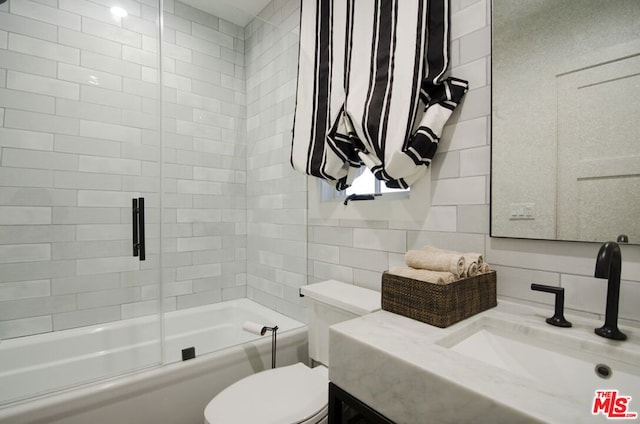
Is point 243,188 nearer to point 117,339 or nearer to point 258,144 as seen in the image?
point 258,144

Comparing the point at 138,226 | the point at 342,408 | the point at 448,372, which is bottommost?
the point at 342,408

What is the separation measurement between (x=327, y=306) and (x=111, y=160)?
5.66ft

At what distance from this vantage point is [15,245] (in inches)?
70.5

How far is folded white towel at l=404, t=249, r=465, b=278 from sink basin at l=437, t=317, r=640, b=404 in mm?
177

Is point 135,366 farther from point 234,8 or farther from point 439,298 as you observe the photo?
point 234,8

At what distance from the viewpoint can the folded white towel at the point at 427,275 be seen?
950 millimetres

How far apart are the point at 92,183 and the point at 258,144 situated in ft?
3.76

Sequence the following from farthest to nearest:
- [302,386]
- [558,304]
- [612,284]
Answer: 1. [302,386]
2. [558,304]
3. [612,284]

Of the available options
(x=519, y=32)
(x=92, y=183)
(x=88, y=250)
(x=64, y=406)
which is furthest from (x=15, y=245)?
(x=519, y=32)

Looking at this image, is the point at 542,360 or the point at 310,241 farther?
the point at 310,241

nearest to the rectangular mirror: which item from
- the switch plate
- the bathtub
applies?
the switch plate

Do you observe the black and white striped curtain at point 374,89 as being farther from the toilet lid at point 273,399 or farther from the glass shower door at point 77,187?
the glass shower door at point 77,187

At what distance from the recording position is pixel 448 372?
66cm

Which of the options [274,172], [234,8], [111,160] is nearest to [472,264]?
[274,172]
